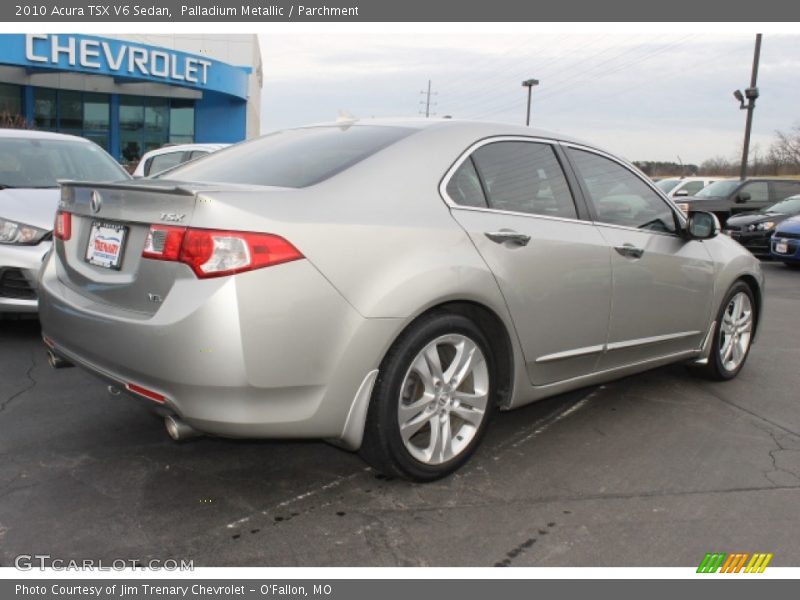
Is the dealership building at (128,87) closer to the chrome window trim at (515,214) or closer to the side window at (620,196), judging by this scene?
the side window at (620,196)

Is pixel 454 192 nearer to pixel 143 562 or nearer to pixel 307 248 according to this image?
pixel 307 248

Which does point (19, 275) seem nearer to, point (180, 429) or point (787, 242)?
point (180, 429)

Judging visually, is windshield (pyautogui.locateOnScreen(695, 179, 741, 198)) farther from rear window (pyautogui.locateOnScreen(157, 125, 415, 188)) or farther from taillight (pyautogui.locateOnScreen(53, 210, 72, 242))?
taillight (pyautogui.locateOnScreen(53, 210, 72, 242))

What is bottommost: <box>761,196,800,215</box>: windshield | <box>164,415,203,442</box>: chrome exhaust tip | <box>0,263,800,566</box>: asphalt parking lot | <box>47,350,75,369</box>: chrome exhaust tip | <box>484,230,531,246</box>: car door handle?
<box>0,263,800,566</box>: asphalt parking lot

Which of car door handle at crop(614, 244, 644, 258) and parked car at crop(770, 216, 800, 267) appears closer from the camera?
car door handle at crop(614, 244, 644, 258)

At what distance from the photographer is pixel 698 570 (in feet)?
8.80

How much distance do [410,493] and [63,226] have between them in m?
2.03

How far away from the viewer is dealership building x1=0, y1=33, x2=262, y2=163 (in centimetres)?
2695

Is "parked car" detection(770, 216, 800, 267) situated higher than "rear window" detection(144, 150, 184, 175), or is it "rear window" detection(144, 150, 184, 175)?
"rear window" detection(144, 150, 184, 175)

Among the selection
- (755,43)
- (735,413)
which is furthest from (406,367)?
(755,43)

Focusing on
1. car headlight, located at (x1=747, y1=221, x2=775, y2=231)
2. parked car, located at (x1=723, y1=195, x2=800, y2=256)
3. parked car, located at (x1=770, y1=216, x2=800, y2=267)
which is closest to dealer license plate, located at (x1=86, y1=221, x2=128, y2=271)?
parked car, located at (x1=770, y1=216, x2=800, y2=267)

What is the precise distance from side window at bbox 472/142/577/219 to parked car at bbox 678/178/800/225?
14.2 metres

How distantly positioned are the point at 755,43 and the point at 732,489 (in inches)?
929

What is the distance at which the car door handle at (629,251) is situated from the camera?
400cm
